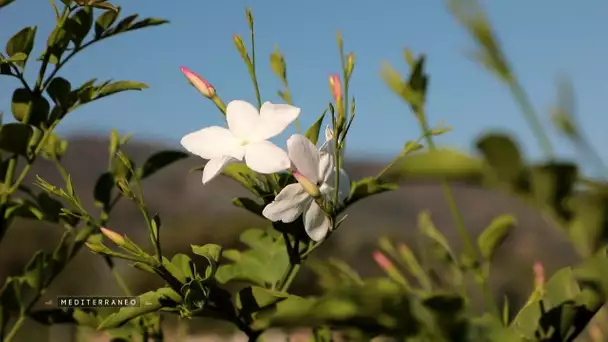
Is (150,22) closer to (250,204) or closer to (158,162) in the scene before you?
(158,162)

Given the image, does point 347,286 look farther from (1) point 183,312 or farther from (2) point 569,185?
(1) point 183,312

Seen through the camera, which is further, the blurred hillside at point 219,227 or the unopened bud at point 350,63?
the blurred hillside at point 219,227

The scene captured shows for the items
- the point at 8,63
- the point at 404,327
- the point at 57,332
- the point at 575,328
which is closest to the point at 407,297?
the point at 404,327

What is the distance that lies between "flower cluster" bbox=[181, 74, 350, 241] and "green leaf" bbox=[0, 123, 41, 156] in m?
0.26

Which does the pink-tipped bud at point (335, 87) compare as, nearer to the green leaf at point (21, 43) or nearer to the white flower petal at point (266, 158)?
the white flower petal at point (266, 158)

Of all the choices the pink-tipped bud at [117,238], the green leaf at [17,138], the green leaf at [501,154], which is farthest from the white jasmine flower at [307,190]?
the green leaf at [17,138]

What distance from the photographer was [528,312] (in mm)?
455

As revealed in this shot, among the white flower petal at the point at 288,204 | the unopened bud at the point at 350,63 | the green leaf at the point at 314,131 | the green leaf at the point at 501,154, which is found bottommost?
the white flower petal at the point at 288,204

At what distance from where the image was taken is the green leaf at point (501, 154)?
300mm

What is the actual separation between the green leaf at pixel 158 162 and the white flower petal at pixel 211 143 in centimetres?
31

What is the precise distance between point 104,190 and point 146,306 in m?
0.38

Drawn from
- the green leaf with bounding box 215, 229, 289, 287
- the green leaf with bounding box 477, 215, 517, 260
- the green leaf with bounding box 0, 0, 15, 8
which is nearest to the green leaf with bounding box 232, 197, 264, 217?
the green leaf with bounding box 215, 229, 289, 287

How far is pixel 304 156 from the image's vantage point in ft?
1.80

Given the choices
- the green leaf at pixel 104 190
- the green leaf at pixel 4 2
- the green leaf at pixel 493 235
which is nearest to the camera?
the green leaf at pixel 493 235
